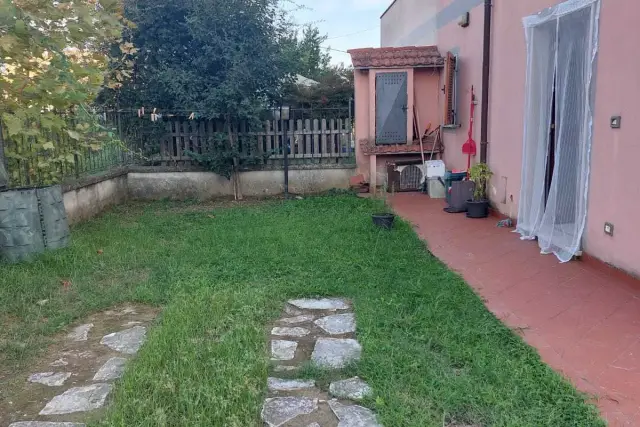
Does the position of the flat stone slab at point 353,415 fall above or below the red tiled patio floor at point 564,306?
below

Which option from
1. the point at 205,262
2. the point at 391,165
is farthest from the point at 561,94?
the point at 391,165

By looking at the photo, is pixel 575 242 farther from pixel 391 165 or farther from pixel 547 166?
pixel 391 165

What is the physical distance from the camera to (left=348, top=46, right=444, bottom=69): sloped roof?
8289mm

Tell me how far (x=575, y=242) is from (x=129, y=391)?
3677mm

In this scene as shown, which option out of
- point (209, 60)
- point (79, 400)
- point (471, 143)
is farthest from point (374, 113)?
point (79, 400)

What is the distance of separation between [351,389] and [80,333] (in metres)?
1.89

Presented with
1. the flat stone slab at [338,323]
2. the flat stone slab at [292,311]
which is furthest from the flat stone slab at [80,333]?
→ the flat stone slab at [338,323]

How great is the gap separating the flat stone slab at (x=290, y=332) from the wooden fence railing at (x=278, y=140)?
17.9ft

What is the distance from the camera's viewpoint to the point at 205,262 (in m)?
4.76

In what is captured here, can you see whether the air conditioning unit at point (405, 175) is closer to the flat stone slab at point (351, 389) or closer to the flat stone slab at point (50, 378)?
the flat stone slab at point (351, 389)

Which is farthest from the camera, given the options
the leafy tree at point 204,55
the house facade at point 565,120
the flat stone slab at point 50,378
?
the leafy tree at point 204,55

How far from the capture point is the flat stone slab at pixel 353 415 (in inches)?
90.6

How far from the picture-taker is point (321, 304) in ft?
12.5

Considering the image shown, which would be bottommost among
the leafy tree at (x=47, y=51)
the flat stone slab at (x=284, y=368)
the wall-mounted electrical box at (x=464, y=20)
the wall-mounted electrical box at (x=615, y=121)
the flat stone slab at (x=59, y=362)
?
the flat stone slab at (x=284, y=368)
